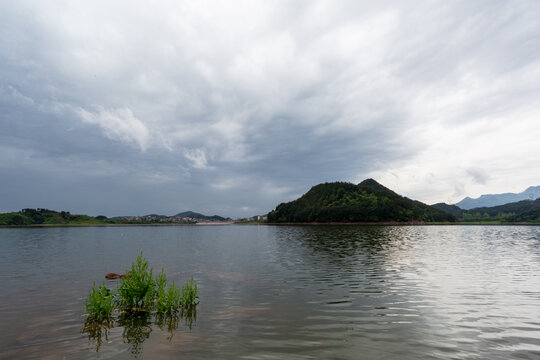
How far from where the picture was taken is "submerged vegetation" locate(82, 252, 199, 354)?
45.8ft

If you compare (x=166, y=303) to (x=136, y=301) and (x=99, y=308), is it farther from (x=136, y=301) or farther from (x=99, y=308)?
(x=99, y=308)

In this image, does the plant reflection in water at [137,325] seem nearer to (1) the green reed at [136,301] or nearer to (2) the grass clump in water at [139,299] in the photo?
(1) the green reed at [136,301]

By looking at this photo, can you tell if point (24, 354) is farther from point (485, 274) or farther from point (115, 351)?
point (485, 274)

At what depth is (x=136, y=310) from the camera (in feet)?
55.5

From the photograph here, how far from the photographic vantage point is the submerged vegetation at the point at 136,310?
13961 millimetres

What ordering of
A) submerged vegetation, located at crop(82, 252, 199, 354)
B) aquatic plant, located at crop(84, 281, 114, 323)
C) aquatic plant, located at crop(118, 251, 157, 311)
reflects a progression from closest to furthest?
submerged vegetation, located at crop(82, 252, 199, 354) → aquatic plant, located at crop(84, 281, 114, 323) → aquatic plant, located at crop(118, 251, 157, 311)

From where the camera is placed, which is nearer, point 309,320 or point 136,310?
point 309,320

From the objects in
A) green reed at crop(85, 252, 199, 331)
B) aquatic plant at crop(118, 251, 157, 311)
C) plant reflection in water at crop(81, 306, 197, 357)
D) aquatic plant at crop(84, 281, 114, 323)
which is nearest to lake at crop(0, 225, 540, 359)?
plant reflection in water at crop(81, 306, 197, 357)

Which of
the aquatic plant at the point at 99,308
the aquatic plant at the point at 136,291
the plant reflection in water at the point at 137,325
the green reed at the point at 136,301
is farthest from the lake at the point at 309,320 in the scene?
the aquatic plant at the point at 136,291

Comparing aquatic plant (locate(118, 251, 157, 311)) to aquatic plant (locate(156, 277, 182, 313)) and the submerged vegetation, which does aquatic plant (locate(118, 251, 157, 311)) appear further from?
aquatic plant (locate(156, 277, 182, 313))

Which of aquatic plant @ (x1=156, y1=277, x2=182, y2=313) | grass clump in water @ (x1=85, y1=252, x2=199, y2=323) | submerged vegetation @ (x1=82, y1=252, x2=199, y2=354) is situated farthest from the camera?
aquatic plant @ (x1=156, y1=277, x2=182, y2=313)

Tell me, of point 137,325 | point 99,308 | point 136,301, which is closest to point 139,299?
point 136,301

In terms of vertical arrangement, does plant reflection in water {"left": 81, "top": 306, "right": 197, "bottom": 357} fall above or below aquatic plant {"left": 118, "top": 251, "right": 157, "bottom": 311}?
below

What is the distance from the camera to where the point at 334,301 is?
19.0 m
